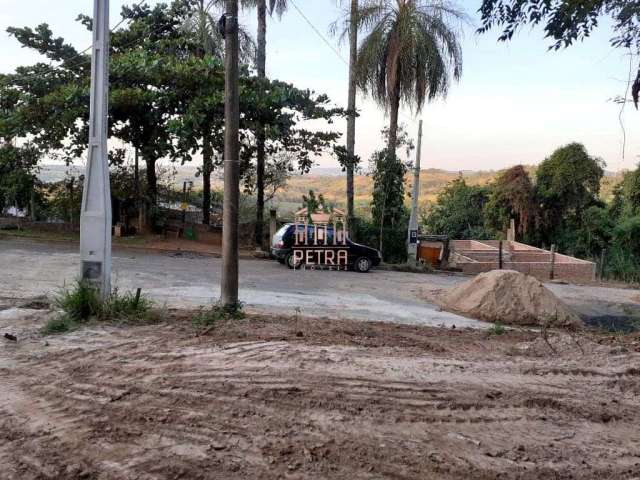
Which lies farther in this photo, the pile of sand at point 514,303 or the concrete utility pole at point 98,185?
the pile of sand at point 514,303

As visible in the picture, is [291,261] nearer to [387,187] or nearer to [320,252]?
[320,252]

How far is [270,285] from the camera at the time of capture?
1517cm

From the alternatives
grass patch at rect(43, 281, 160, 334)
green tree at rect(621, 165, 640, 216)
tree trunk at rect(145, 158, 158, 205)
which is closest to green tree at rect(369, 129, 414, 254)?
tree trunk at rect(145, 158, 158, 205)

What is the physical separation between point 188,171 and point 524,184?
61.0 ft

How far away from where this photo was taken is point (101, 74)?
29.8ft

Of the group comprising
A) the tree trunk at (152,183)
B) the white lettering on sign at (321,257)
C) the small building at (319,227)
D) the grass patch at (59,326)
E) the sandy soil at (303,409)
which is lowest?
the sandy soil at (303,409)

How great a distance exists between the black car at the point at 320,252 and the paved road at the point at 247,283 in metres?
0.46

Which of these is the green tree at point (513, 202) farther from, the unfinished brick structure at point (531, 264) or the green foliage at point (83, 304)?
the green foliage at point (83, 304)

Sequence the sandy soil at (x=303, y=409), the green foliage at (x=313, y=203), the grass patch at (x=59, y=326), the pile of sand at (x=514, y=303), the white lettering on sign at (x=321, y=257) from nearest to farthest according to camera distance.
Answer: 1. the sandy soil at (x=303, y=409)
2. the grass patch at (x=59, y=326)
3. the pile of sand at (x=514, y=303)
4. the white lettering on sign at (x=321, y=257)
5. the green foliage at (x=313, y=203)

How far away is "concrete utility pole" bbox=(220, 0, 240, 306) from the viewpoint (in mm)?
9492

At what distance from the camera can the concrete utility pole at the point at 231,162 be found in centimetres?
949

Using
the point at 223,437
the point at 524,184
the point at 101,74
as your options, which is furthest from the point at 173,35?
the point at 223,437

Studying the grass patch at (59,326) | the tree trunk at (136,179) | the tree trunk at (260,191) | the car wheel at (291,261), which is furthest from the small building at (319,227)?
the grass patch at (59,326)

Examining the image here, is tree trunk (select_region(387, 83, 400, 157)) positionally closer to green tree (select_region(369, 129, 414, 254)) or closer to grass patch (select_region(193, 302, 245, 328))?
green tree (select_region(369, 129, 414, 254))
